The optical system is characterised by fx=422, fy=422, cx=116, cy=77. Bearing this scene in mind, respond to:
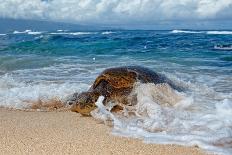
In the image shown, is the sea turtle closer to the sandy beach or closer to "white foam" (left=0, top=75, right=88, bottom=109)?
the sandy beach

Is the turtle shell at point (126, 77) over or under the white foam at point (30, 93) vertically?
over

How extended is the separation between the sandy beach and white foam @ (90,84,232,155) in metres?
0.19

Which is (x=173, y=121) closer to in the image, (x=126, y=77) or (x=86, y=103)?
(x=86, y=103)

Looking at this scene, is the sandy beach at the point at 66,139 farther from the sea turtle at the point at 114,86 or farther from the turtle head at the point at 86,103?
the sea turtle at the point at 114,86

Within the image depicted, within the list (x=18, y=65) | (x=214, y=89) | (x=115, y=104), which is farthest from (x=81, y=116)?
(x=18, y=65)

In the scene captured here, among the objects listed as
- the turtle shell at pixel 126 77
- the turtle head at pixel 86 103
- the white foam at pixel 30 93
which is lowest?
the white foam at pixel 30 93

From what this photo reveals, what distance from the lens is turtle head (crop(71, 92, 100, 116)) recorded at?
6.11 metres

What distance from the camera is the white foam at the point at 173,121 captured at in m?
4.50

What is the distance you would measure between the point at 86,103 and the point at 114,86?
24.3 inches

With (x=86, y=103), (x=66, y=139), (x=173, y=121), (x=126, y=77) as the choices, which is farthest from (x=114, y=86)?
(x=66, y=139)

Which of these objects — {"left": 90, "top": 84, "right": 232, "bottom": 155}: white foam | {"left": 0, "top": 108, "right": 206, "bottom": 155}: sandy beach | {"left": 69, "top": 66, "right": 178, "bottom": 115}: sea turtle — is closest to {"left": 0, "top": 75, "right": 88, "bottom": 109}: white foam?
{"left": 69, "top": 66, "right": 178, "bottom": 115}: sea turtle

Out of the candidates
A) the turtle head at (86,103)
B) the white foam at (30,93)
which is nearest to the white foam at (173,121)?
the turtle head at (86,103)

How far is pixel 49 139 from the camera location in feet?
15.1

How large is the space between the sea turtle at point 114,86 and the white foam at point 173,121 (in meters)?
0.18
